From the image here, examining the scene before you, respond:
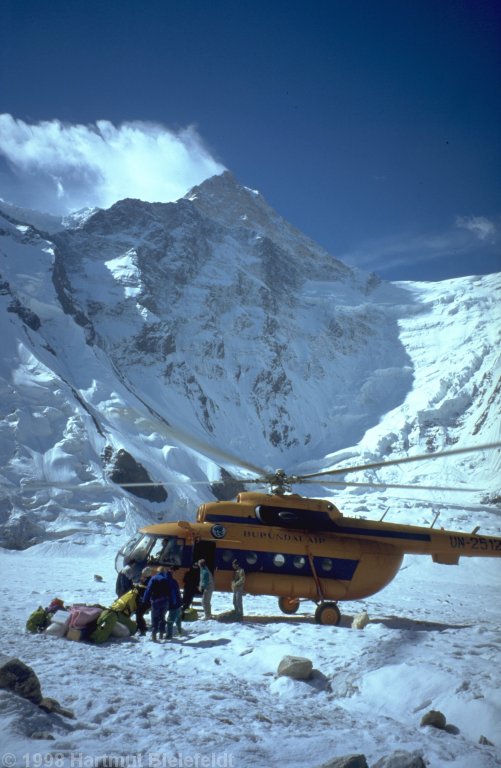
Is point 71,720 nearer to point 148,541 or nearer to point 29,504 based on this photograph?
Result: point 148,541

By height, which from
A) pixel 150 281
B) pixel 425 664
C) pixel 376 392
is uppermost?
pixel 150 281

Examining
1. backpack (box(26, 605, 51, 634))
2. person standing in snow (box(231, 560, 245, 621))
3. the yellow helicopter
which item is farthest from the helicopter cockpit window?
backpack (box(26, 605, 51, 634))

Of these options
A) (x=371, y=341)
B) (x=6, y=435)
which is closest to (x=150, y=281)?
(x=371, y=341)

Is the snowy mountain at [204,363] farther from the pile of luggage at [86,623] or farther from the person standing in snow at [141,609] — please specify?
the pile of luggage at [86,623]

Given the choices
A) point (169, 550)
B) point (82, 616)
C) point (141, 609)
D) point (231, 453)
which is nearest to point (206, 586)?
point (169, 550)

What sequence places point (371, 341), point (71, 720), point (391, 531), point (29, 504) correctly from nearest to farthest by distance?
1. point (71, 720)
2. point (391, 531)
3. point (29, 504)
4. point (371, 341)

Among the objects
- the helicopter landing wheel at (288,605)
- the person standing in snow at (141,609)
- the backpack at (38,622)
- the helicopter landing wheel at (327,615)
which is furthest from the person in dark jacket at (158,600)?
the helicopter landing wheel at (288,605)

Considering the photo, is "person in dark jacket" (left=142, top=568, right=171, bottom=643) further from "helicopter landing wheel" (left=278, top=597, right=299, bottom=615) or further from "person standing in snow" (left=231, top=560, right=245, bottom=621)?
"helicopter landing wheel" (left=278, top=597, right=299, bottom=615)

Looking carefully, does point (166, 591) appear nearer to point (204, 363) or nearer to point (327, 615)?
point (327, 615)
